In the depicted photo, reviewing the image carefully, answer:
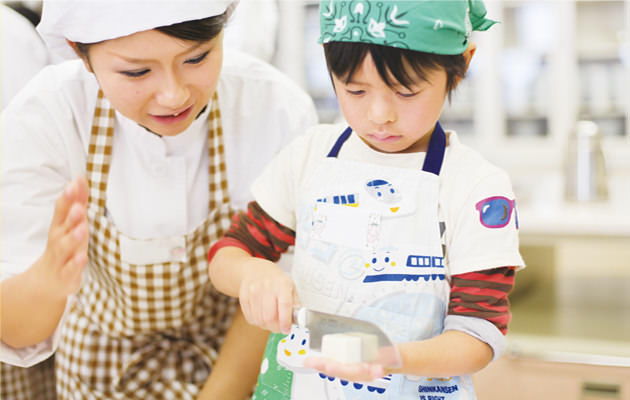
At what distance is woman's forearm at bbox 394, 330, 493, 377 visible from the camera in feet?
2.42

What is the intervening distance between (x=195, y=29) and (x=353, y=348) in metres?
0.52

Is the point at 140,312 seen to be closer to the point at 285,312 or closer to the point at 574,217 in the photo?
the point at 285,312

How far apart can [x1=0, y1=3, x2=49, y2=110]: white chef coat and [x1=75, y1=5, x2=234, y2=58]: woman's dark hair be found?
507mm

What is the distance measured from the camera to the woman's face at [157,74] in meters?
0.94

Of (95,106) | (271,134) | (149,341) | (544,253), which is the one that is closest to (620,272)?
(544,253)

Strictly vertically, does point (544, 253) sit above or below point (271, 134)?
below

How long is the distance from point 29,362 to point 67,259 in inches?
11.4

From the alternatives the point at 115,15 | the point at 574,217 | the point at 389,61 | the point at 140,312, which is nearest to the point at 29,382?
the point at 140,312

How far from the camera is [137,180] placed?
119 centimetres

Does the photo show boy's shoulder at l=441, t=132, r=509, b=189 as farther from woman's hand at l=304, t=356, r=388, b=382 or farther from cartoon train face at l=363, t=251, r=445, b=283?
woman's hand at l=304, t=356, r=388, b=382

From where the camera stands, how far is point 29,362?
3.46 ft

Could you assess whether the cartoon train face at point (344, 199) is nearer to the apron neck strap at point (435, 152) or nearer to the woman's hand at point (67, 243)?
the apron neck strap at point (435, 152)

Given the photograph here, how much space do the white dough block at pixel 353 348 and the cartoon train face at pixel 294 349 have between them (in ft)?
0.72

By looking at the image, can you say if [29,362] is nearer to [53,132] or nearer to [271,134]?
[53,132]
